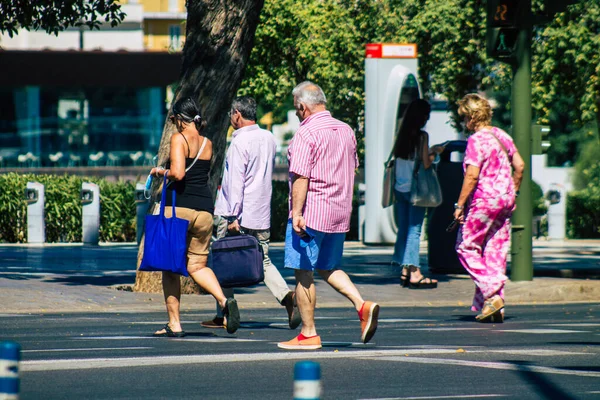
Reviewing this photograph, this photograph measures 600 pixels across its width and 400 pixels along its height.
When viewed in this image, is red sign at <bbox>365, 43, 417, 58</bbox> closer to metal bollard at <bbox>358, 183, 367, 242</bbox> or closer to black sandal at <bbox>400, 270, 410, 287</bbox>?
metal bollard at <bbox>358, 183, 367, 242</bbox>

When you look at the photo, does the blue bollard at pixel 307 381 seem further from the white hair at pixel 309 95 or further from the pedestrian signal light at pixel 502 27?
the pedestrian signal light at pixel 502 27

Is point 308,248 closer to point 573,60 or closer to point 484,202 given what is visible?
point 484,202

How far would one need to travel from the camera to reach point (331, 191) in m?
8.29

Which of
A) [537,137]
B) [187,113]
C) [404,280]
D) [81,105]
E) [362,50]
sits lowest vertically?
[404,280]

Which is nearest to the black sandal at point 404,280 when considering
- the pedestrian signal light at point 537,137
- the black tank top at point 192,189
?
the pedestrian signal light at point 537,137

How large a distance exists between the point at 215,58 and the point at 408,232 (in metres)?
2.73

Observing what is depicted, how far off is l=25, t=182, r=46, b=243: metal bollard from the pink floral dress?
1238 cm

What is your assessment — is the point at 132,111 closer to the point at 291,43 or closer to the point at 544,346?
the point at 291,43

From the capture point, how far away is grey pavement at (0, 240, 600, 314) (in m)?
11.7

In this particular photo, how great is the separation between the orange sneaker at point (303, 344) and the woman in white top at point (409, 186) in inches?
199

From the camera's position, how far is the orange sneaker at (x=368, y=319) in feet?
27.0

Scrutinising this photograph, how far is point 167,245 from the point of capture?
895 centimetres

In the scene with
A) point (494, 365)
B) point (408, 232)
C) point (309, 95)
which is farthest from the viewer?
point (408, 232)

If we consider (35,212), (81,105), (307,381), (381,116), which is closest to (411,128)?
(381,116)
